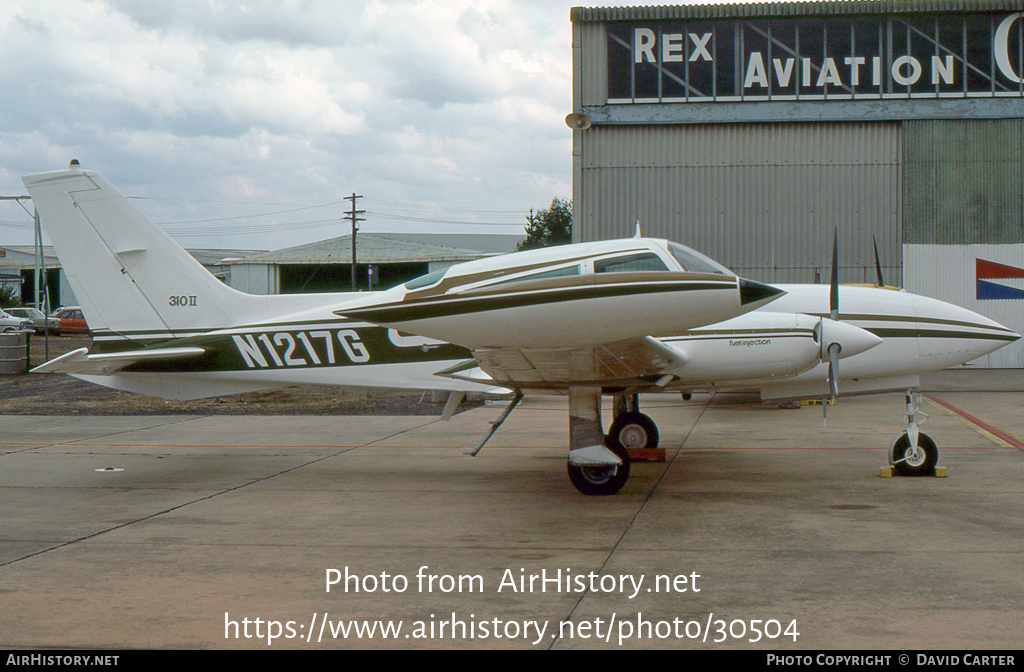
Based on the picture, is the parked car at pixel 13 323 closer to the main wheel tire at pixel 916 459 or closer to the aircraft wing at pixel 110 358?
the aircraft wing at pixel 110 358

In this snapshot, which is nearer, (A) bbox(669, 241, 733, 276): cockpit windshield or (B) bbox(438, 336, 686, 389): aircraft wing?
(B) bbox(438, 336, 686, 389): aircraft wing

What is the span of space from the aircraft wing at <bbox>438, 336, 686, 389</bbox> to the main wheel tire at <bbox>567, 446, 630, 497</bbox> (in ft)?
2.80

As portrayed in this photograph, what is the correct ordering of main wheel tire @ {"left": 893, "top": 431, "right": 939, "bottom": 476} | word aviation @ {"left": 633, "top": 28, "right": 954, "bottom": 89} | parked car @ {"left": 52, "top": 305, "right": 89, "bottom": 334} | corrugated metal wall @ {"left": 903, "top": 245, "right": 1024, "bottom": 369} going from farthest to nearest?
parked car @ {"left": 52, "top": 305, "right": 89, "bottom": 334} → corrugated metal wall @ {"left": 903, "top": 245, "right": 1024, "bottom": 369} → word aviation @ {"left": 633, "top": 28, "right": 954, "bottom": 89} → main wheel tire @ {"left": 893, "top": 431, "right": 939, "bottom": 476}

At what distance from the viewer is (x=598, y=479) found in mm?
8695

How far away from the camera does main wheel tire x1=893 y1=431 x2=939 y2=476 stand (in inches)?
372

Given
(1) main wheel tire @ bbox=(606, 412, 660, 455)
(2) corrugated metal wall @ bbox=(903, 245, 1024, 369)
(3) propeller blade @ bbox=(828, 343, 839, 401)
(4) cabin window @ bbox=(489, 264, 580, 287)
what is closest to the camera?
(4) cabin window @ bbox=(489, 264, 580, 287)

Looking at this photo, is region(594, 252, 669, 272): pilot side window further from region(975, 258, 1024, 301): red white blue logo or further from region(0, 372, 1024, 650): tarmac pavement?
region(975, 258, 1024, 301): red white blue logo

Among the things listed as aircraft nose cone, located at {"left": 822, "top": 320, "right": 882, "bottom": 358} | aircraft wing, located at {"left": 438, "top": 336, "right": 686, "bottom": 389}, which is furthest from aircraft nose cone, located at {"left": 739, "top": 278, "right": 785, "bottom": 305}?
aircraft nose cone, located at {"left": 822, "top": 320, "right": 882, "bottom": 358}

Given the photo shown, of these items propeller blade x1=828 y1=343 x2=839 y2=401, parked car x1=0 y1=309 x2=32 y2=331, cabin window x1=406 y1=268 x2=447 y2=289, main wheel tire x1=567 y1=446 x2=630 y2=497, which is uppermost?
cabin window x1=406 y1=268 x2=447 y2=289

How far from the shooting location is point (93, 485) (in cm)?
970

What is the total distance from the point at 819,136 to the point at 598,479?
17.1 m

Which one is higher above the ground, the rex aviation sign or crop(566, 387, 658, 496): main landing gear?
the rex aviation sign
